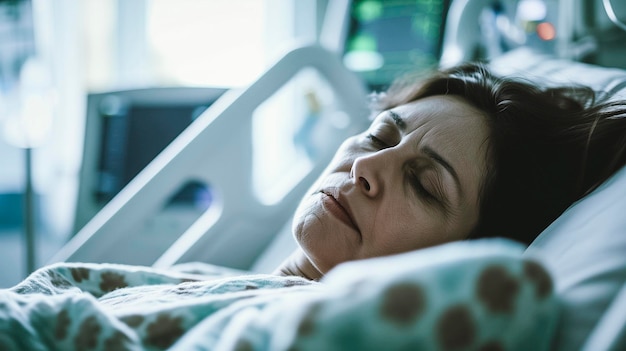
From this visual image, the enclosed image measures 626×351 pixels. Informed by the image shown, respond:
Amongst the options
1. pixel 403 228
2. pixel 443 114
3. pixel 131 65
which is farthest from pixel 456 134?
pixel 131 65

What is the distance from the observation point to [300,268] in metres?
0.84

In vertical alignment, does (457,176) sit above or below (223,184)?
above

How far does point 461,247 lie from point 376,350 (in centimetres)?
9

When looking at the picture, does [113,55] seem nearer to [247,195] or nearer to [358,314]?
[247,195]

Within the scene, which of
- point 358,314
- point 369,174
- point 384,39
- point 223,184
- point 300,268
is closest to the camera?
Answer: point 358,314

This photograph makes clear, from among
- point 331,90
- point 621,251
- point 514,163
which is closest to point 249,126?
point 331,90

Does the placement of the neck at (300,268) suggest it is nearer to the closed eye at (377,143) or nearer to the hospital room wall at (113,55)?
the closed eye at (377,143)

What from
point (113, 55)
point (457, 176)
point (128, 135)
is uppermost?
point (457, 176)

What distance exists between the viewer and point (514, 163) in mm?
744

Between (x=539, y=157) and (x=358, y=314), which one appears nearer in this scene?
(x=358, y=314)

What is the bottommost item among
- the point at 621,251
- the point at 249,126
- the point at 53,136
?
the point at 53,136

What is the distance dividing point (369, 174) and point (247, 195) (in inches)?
25.7

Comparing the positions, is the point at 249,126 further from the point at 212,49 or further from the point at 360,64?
the point at 212,49

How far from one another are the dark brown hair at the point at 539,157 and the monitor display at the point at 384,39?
1.11 m
